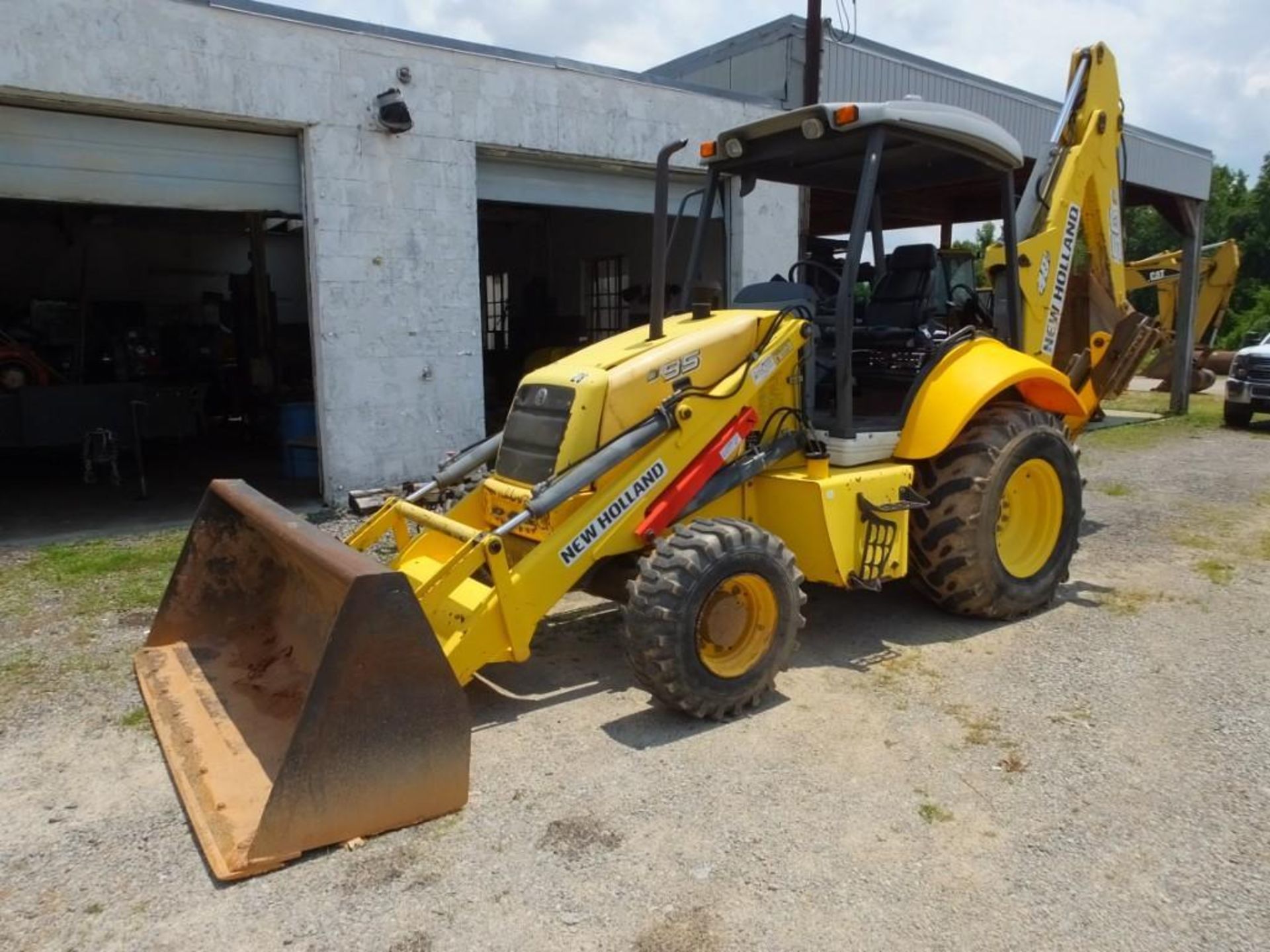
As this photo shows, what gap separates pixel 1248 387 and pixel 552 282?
1133cm

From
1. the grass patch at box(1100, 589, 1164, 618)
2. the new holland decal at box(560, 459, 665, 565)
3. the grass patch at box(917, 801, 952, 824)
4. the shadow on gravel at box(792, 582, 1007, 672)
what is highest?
the new holland decal at box(560, 459, 665, 565)

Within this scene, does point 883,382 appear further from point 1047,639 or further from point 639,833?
point 639,833

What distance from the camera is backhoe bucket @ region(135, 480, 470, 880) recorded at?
305cm

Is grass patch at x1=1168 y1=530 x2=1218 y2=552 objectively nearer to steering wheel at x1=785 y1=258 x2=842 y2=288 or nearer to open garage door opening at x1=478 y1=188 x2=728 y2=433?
steering wheel at x1=785 y1=258 x2=842 y2=288

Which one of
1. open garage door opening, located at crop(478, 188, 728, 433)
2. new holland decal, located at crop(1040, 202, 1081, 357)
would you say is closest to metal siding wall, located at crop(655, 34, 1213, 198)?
open garage door opening, located at crop(478, 188, 728, 433)

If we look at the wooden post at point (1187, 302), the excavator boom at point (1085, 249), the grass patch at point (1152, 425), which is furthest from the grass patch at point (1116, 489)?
the wooden post at point (1187, 302)

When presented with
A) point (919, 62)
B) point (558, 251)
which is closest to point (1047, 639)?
point (919, 62)

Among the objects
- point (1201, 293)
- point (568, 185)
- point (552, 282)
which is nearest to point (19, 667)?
point (568, 185)

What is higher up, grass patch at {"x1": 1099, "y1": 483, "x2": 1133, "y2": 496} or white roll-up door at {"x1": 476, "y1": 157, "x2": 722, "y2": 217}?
white roll-up door at {"x1": 476, "y1": 157, "x2": 722, "y2": 217}

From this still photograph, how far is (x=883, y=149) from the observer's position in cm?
505

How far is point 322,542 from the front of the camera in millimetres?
3662

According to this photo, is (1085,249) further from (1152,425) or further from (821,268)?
(1152,425)

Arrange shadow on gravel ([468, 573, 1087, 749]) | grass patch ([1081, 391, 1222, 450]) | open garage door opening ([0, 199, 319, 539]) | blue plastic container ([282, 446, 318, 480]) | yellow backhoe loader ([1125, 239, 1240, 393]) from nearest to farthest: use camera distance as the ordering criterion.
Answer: shadow on gravel ([468, 573, 1087, 749]), blue plastic container ([282, 446, 318, 480]), open garage door opening ([0, 199, 319, 539]), grass patch ([1081, 391, 1222, 450]), yellow backhoe loader ([1125, 239, 1240, 393])

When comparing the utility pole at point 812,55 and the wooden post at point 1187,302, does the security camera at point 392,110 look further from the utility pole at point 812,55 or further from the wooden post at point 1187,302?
the wooden post at point 1187,302
